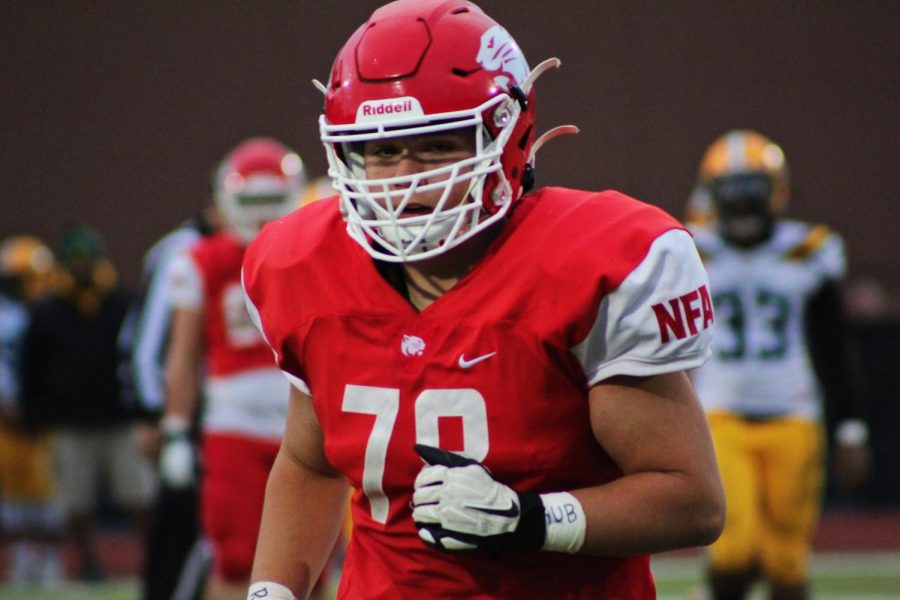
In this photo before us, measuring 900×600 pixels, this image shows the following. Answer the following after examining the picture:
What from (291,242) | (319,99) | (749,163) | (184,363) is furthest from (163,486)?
(319,99)

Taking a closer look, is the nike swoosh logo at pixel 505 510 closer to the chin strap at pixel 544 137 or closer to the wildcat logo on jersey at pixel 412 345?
the wildcat logo on jersey at pixel 412 345

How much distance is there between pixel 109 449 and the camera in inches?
287

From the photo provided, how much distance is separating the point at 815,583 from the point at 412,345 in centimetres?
551

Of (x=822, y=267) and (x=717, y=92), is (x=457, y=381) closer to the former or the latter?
(x=822, y=267)

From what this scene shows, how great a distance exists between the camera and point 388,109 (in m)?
1.87

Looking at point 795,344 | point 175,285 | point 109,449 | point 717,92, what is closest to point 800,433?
point 795,344

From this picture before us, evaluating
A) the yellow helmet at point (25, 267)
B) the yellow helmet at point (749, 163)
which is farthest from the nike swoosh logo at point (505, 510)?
the yellow helmet at point (25, 267)

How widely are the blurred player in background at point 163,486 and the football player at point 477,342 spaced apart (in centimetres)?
289

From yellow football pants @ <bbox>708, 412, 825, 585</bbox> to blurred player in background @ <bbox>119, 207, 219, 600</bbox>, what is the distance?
5.98 feet

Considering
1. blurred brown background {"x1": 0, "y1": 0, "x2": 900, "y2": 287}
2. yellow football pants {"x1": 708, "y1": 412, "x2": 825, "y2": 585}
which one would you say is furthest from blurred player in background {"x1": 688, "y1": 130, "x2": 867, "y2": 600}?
blurred brown background {"x1": 0, "y1": 0, "x2": 900, "y2": 287}

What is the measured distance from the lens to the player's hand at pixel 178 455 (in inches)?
185

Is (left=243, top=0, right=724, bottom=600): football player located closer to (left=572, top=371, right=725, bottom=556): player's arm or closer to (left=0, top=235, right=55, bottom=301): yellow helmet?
(left=572, top=371, right=725, bottom=556): player's arm

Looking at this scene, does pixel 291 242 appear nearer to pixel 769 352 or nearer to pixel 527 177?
pixel 527 177

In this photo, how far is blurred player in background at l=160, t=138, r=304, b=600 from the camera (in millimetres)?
4309
